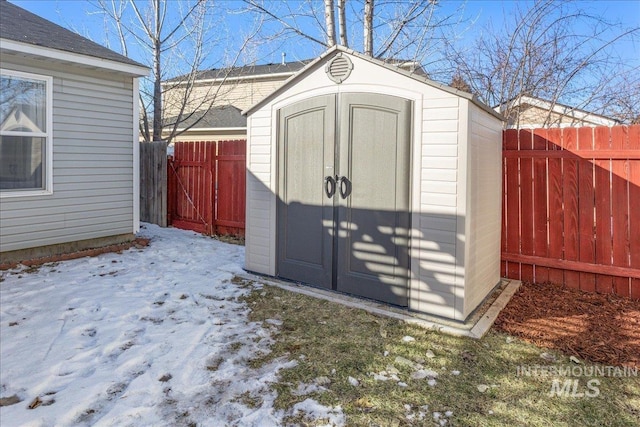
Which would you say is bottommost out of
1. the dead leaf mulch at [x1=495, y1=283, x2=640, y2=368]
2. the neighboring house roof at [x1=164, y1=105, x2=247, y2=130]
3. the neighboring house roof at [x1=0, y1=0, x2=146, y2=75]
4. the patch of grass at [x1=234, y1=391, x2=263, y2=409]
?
the patch of grass at [x1=234, y1=391, x2=263, y2=409]

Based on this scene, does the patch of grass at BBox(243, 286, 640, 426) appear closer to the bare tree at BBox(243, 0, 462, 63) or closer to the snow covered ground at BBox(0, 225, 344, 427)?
the snow covered ground at BBox(0, 225, 344, 427)

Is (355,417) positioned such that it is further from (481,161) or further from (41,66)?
(41,66)

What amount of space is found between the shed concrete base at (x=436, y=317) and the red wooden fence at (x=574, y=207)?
470 mm

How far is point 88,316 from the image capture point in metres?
3.38

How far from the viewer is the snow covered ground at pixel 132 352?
2.11 meters

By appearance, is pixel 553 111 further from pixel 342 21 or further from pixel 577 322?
pixel 577 322

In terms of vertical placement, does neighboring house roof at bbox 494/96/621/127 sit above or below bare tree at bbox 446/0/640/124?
below

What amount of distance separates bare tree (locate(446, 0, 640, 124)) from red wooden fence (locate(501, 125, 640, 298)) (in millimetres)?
3197

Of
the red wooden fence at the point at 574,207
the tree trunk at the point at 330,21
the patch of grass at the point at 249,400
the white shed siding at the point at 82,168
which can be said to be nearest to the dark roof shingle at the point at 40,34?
the white shed siding at the point at 82,168

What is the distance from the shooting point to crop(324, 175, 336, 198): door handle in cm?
393

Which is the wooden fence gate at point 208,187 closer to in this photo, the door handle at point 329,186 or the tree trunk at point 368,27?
the tree trunk at point 368,27

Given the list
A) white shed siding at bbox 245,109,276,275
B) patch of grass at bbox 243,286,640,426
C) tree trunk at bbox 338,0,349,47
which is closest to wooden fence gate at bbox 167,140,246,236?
white shed siding at bbox 245,109,276,275

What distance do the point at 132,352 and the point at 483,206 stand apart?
310 cm

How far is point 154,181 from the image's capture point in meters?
7.97
